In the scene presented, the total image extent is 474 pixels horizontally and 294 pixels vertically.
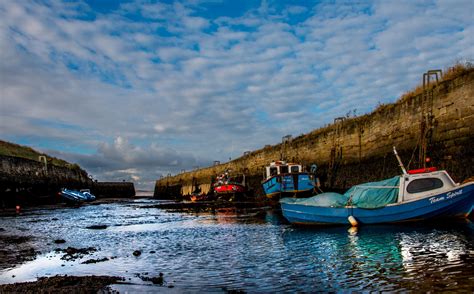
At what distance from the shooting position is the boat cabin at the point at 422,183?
538 inches

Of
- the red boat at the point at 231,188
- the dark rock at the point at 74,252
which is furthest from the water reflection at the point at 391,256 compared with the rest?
the red boat at the point at 231,188

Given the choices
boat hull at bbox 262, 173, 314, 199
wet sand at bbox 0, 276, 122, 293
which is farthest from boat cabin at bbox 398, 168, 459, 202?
boat hull at bbox 262, 173, 314, 199

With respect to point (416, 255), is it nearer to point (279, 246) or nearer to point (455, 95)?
point (279, 246)

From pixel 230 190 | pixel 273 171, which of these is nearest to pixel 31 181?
pixel 230 190

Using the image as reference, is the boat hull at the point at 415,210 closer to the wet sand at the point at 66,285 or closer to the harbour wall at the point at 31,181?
the wet sand at the point at 66,285

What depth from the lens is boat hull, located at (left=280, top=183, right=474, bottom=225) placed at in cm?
1348

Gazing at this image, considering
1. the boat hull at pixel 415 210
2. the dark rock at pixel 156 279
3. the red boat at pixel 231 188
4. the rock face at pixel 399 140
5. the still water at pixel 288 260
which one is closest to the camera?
the still water at pixel 288 260

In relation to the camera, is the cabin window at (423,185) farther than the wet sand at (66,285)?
Yes

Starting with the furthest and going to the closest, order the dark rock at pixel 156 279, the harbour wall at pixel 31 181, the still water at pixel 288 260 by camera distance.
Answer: the harbour wall at pixel 31 181
the dark rock at pixel 156 279
the still water at pixel 288 260

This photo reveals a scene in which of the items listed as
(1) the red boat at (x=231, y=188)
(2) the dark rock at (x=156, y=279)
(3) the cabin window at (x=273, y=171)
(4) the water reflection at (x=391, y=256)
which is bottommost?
(4) the water reflection at (x=391, y=256)

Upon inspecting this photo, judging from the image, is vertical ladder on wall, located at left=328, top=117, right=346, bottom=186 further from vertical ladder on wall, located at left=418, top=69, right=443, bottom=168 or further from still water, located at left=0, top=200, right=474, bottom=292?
still water, located at left=0, top=200, right=474, bottom=292

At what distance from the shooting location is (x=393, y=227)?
1374 cm

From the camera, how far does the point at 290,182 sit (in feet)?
95.0

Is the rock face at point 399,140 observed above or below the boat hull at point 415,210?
above
